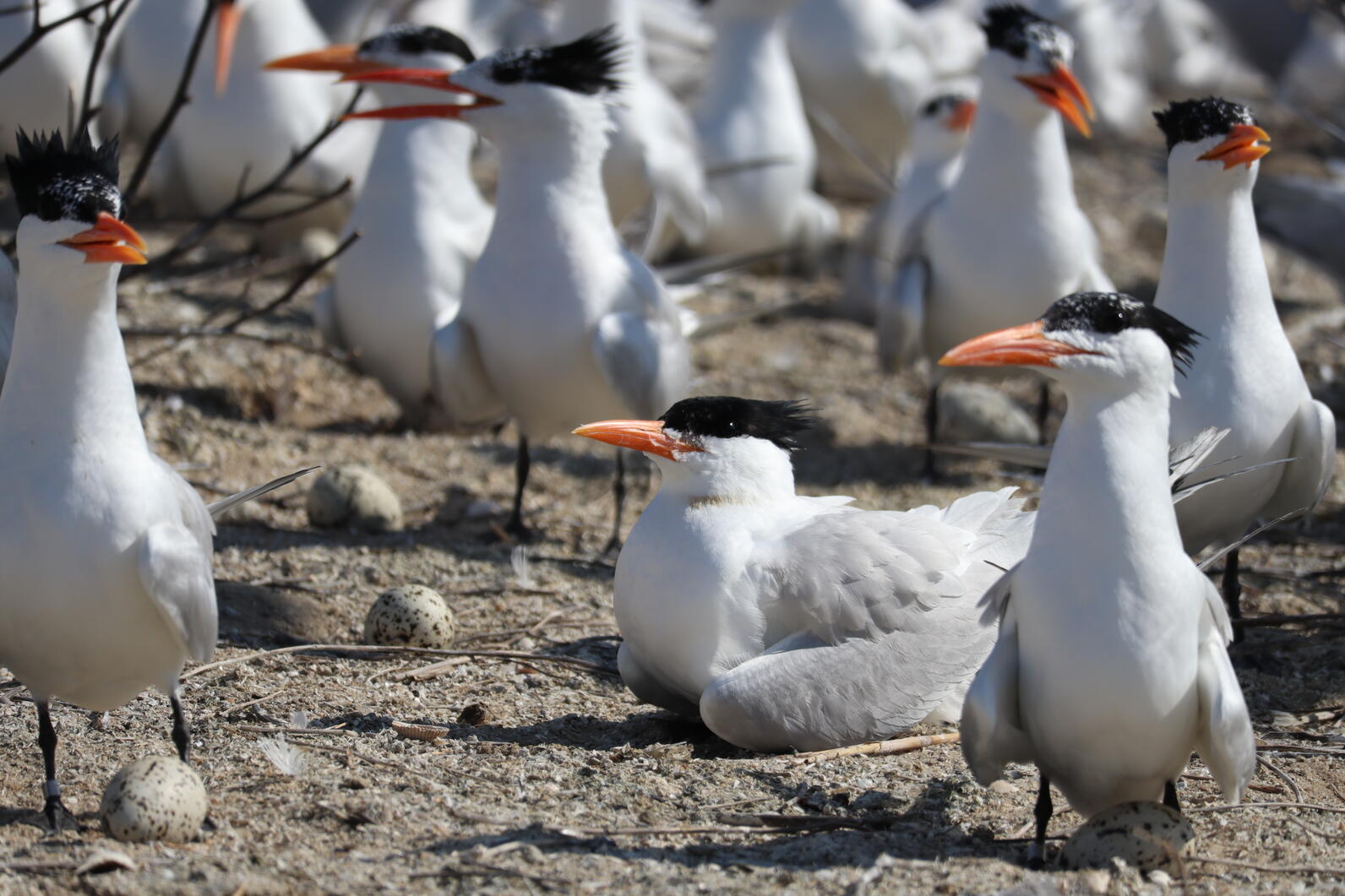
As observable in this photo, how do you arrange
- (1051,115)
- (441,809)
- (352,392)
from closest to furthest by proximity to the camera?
(441,809), (1051,115), (352,392)

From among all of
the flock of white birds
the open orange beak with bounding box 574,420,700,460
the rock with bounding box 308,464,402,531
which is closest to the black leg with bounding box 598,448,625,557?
the flock of white birds

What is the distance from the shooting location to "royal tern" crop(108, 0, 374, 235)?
682 centimetres

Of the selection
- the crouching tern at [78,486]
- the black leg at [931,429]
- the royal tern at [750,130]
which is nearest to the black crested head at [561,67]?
the black leg at [931,429]

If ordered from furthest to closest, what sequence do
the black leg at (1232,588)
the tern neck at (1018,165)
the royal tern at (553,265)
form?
1. the tern neck at (1018,165)
2. the royal tern at (553,265)
3. the black leg at (1232,588)

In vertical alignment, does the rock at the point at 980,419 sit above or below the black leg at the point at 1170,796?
below

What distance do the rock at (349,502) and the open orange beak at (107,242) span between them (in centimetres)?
212

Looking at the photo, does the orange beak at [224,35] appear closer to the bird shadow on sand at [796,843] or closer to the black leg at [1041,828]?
the bird shadow on sand at [796,843]

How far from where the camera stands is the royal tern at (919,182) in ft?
23.2

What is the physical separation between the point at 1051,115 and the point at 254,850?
3.99 m

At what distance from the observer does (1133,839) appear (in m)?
2.61

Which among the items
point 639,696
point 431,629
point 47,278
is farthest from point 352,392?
point 47,278

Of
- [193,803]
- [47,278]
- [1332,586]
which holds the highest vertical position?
[47,278]

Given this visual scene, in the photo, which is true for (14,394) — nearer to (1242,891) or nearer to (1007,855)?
(1007,855)

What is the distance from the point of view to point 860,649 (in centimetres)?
328
